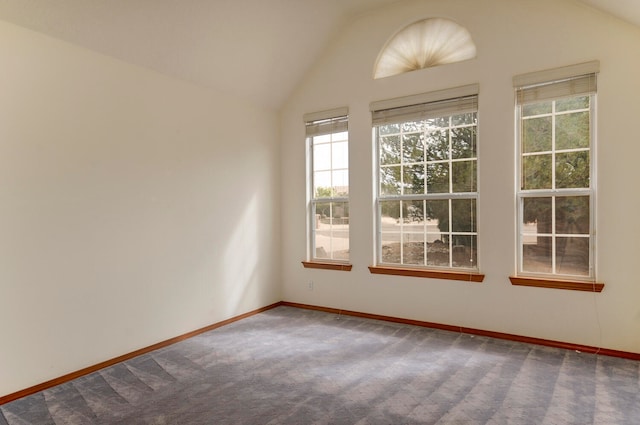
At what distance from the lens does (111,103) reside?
324cm

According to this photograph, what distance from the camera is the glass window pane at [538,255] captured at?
3.51 meters

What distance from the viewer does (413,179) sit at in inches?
165

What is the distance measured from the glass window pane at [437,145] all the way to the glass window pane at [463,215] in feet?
1.55

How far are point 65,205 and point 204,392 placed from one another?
1.69m

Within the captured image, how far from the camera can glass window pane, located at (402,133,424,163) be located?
4.13 metres

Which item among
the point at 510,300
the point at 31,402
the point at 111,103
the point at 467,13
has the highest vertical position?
the point at 467,13

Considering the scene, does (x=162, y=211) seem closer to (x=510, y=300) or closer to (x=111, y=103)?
(x=111, y=103)

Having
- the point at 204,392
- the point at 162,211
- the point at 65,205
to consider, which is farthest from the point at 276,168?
the point at 204,392

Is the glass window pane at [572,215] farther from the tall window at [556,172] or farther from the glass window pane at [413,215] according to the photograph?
the glass window pane at [413,215]

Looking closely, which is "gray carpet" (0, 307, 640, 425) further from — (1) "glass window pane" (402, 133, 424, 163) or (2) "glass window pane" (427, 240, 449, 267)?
(1) "glass window pane" (402, 133, 424, 163)

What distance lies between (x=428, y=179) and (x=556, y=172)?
113cm

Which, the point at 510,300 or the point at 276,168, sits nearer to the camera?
the point at 510,300

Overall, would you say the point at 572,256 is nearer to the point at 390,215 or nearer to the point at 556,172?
the point at 556,172

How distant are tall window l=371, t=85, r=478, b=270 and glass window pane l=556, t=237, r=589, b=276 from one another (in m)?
0.69
